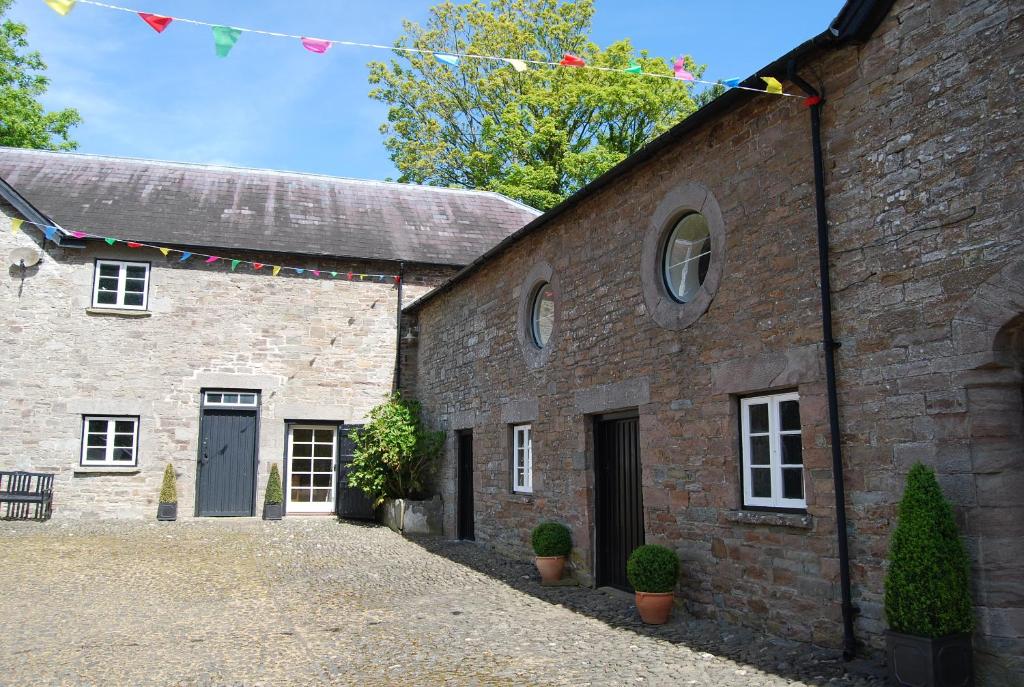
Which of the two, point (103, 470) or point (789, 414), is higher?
point (789, 414)

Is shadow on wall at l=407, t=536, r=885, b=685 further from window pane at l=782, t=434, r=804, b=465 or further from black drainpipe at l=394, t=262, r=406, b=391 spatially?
black drainpipe at l=394, t=262, r=406, b=391

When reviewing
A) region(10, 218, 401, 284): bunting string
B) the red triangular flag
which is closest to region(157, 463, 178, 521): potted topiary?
region(10, 218, 401, 284): bunting string

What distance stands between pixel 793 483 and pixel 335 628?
12.8 ft

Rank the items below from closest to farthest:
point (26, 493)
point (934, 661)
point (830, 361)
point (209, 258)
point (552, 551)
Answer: point (934, 661)
point (830, 361)
point (552, 551)
point (26, 493)
point (209, 258)

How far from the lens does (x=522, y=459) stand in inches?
431

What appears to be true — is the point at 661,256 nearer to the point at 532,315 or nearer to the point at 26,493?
the point at 532,315

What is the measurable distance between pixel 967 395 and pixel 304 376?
13.3 meters

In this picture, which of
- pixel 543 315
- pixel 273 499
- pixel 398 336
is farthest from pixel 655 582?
pixel 398 336

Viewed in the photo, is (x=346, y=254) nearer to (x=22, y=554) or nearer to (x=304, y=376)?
(x=304, y=376)

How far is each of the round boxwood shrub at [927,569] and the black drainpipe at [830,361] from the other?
2.05ft

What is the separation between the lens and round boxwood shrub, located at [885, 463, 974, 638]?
453 centimetres

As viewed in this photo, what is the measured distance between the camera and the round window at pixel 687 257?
7422 mm

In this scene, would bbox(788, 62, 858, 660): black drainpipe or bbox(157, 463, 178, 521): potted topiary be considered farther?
bbox(157, 463, 178, 521): potted topiary

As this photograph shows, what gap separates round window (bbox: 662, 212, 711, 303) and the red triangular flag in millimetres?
4625
